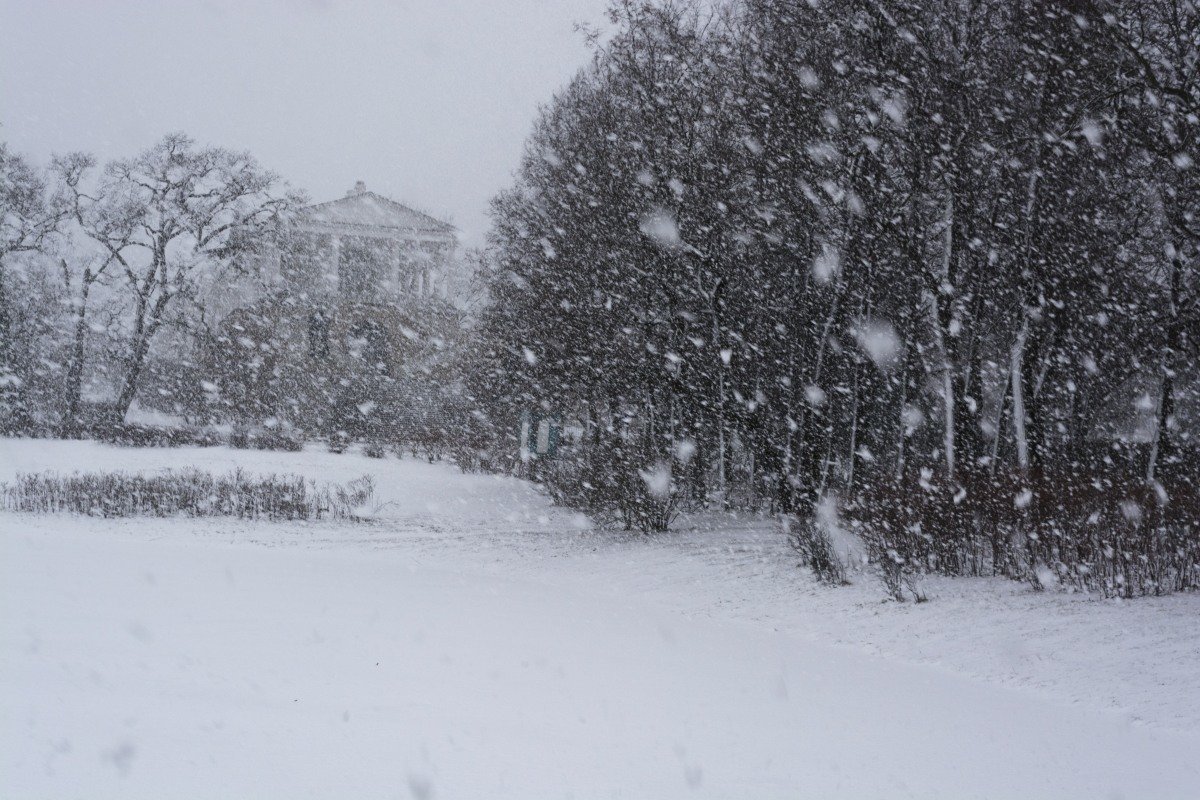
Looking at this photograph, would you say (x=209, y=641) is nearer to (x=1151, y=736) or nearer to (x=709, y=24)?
(x=1151, y=736)

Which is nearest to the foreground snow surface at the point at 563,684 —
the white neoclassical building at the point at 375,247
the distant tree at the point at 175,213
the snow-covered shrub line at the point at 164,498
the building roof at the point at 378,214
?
the snow-covered shrub line at the point at 164,498

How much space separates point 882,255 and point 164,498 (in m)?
13.3

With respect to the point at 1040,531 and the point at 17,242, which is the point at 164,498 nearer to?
the point at 1040,531

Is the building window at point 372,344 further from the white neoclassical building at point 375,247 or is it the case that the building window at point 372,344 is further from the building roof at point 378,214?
the building roof at point 378,214

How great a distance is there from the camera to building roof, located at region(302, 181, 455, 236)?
43031mm

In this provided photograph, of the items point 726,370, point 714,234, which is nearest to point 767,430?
point 726,370

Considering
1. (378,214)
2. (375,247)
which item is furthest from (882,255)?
(378,214)

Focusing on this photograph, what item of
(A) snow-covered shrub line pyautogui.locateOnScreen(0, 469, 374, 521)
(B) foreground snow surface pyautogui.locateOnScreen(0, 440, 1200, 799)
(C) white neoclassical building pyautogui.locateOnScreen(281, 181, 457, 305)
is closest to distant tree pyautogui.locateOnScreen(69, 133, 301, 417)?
(C) white neoclassical building pyautogui.locateOnScreen(281, 181, 457, 305)

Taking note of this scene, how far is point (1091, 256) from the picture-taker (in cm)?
1510

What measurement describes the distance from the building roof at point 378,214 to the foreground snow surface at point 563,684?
3441 cm

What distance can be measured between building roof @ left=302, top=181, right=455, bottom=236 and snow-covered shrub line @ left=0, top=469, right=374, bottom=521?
2930 cm

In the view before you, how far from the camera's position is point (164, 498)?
47.9 ft

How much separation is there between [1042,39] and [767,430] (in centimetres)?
762

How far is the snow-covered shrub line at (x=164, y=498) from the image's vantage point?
14320 mm
